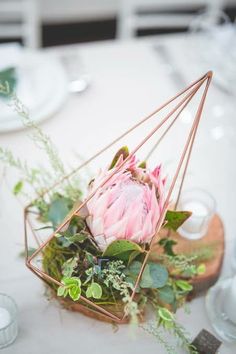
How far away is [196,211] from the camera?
3.01 ft

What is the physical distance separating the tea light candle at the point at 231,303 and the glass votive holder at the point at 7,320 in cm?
35

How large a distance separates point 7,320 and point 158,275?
0.79ft

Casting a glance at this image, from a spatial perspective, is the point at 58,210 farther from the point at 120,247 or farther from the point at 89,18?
the point at 89,18

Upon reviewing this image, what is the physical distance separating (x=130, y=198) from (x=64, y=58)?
814 mm

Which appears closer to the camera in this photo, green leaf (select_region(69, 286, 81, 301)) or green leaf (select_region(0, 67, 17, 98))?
green leaf (select_region(69, 286, 81, 301))

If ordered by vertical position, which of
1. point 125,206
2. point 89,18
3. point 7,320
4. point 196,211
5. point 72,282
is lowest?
point 7,320

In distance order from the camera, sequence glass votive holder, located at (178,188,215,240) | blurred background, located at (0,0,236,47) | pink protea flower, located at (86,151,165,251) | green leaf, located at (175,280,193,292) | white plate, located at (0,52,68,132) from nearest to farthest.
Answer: pink protea flower, located at (86,151,165,251), green leaf, located at (175,280,193,292), glass votive holder, located at (178,188,215,240), white plate, located at (0,52,68,132), blurred background, located at (0,0,236,47)

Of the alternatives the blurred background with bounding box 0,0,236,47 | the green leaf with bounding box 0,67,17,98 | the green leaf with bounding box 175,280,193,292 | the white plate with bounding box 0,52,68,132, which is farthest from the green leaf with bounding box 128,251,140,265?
the blurred background with bounding box 0,0,236,47

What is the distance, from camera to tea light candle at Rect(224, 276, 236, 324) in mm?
789

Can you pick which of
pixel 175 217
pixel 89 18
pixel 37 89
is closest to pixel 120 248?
pixel 175 217

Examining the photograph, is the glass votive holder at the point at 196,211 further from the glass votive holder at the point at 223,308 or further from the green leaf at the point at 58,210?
the green leaf at the point at 58,210

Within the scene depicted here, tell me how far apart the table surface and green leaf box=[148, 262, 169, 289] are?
121 mm

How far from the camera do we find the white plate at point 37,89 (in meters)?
1.12

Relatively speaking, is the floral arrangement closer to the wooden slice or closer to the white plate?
the wooden slice
